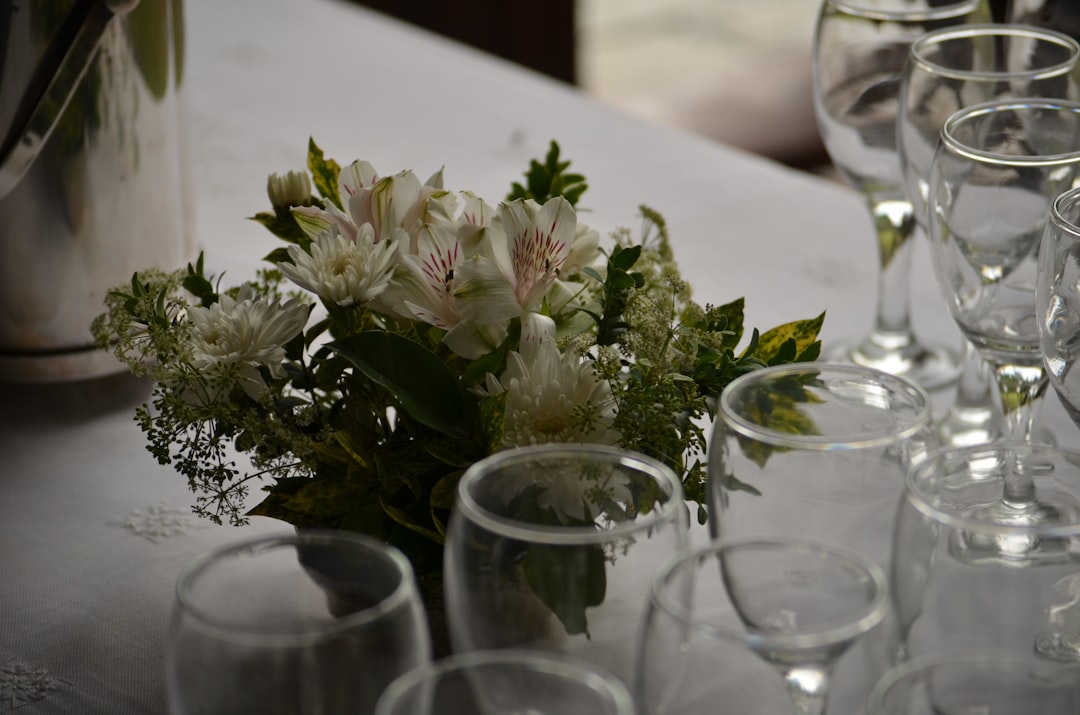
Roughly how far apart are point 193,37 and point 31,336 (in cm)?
63

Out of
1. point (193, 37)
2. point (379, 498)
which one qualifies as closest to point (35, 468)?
point (379, 498)

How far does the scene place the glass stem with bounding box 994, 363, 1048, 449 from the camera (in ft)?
1.82

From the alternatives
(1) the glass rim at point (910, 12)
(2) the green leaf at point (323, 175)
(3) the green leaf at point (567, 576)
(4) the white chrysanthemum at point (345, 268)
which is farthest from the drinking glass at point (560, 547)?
(1) the glass rim at point (910, 12)

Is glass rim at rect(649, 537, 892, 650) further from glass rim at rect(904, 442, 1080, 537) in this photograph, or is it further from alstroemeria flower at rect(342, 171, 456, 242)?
alstroemeria flower at rect(342, 171, 456, 242)

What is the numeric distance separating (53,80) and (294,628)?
1.35 feet

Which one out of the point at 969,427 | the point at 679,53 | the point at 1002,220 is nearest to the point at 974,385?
the point at 969,427

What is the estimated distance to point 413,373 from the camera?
0.46 meters

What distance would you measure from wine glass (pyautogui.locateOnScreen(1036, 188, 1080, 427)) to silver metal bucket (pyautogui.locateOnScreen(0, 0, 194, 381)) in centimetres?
47

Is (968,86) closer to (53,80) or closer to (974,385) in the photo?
(974,385)

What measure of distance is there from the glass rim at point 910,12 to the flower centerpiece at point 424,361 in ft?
0.98

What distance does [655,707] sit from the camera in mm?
329

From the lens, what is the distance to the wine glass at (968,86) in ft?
2.04

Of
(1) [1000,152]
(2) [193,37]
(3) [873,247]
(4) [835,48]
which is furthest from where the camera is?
(2) [193,37]

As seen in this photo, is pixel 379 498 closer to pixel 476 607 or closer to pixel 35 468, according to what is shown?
pixel 476 607
